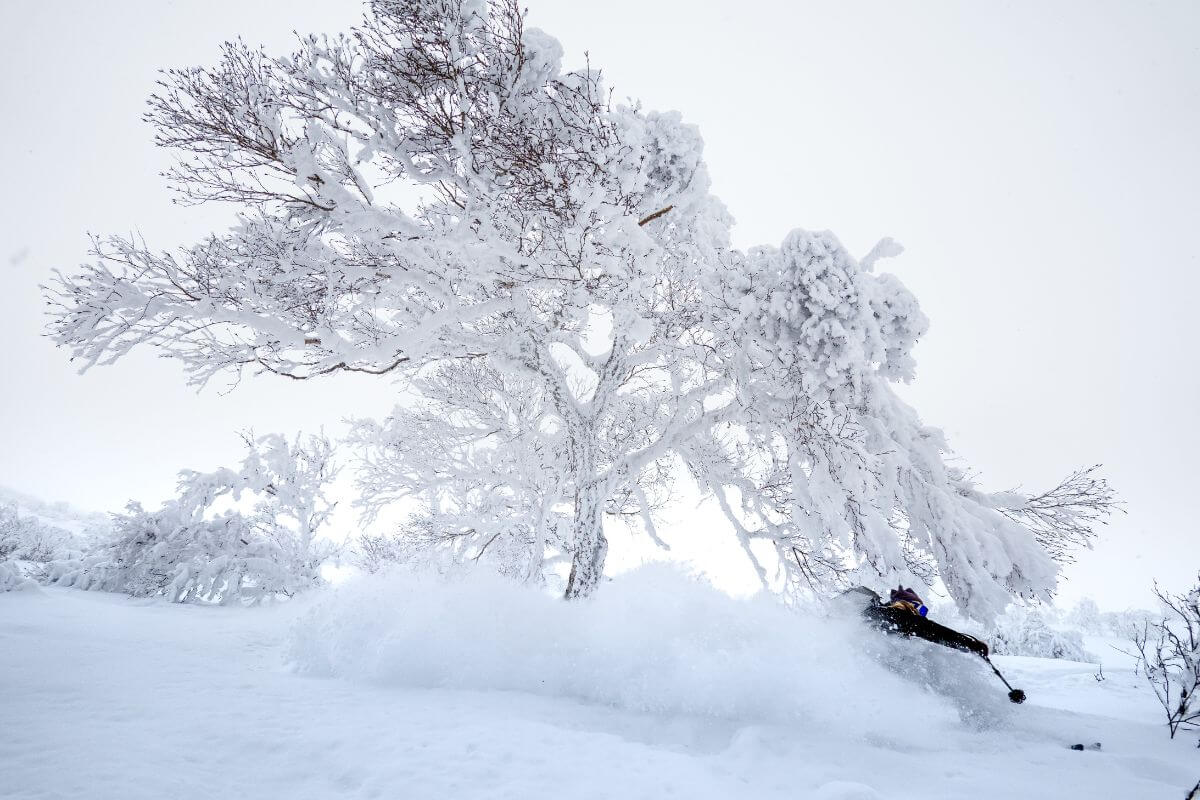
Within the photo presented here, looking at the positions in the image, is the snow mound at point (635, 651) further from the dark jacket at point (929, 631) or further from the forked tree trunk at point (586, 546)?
the forked tree trunk at point (586, 546)

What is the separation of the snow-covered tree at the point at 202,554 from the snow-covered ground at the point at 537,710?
4.15 metres

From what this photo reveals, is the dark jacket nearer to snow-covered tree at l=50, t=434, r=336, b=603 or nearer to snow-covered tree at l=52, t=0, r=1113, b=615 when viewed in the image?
snow-covered tree at l=52, t=0, r=1113, b=615

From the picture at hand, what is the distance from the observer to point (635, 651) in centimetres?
463

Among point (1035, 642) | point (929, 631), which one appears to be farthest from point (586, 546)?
point (1035, 642)

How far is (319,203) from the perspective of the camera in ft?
19.5

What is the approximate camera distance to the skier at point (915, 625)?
4859 millimetres

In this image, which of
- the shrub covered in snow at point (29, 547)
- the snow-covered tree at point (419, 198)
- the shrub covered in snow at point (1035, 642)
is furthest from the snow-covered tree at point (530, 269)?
the shrub covered in snow at point (1035, 642)

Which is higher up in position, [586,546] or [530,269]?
[530,269]

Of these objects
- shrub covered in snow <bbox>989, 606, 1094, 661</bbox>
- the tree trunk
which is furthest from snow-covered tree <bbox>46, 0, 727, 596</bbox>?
shrub covered in snow <bbox>989, 606, 1094, 661</bbox>

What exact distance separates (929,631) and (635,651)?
2.85 meters

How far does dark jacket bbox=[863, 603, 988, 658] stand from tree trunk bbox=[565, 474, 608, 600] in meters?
3.88

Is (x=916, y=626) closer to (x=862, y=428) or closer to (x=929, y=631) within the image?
(x=929, y=631)

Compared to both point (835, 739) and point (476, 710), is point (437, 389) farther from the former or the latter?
point (835, 739)

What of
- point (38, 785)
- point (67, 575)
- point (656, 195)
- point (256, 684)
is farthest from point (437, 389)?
point (38, 785)
